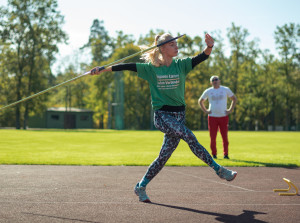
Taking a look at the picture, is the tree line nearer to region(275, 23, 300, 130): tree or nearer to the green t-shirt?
region(275, 23, 300, 130): tree

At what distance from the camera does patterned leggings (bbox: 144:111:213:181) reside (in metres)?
4.71

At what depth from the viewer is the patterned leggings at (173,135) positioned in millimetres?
4715

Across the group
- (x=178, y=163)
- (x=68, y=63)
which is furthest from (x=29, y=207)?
(x=68, y=63)

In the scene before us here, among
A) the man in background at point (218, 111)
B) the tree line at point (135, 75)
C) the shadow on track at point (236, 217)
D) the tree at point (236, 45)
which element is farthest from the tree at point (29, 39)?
the shadow on track at point (236, 217)

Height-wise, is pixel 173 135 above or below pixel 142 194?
above

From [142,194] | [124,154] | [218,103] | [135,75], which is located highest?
[135,75]

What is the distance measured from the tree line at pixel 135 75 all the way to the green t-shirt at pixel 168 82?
1836 inches

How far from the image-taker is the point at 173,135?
482 centimetres

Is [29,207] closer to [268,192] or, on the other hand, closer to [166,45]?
[166,45]

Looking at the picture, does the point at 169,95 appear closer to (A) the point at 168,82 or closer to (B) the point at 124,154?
(A) the point at 168,82

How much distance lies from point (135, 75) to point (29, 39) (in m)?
16.9

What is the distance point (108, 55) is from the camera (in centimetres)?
7325

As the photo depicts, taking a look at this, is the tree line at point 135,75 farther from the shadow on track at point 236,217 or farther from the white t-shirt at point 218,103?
the shadow on track at point 236,217

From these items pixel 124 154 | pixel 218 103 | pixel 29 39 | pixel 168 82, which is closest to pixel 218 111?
pixel 218 103
